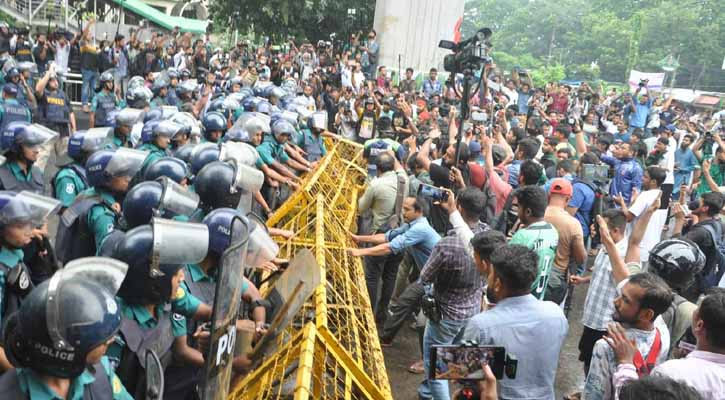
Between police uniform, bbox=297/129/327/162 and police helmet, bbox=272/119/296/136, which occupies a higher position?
police helmet, bbox=272/119/296/136

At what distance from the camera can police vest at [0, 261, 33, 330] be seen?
3.21 m

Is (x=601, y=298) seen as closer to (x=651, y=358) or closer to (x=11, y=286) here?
(x=651, y=358)

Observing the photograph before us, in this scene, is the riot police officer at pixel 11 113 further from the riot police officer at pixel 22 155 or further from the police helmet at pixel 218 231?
the police helmet at pixel 218 231

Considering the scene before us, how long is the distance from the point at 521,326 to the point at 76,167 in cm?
406

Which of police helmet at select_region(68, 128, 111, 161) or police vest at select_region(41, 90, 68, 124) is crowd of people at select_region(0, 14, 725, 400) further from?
police vest at select_region(41, 90, 68, 124)

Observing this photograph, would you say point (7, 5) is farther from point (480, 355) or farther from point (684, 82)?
point (684, 82)

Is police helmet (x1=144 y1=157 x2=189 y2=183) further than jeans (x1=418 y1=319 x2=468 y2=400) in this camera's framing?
Yes

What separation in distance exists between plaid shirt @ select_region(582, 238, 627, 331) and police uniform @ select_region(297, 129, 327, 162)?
545cm

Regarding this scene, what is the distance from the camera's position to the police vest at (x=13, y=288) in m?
3.21

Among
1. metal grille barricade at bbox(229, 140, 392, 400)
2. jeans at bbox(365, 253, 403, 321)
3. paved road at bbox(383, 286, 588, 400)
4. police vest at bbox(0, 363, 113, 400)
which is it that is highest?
police vest at bbox(0, 363, 113, 400)

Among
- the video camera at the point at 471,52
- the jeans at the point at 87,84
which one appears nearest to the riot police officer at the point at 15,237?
the video camera at the point at 471,52

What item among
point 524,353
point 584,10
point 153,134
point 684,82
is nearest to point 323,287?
point 524,353

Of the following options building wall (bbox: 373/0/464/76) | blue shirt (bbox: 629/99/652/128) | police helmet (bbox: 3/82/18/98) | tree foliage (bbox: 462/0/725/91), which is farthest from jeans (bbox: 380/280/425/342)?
tree foliage (bbox: 462/0/725/91)

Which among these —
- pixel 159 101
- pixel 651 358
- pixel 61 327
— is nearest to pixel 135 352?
pixel 61 327
